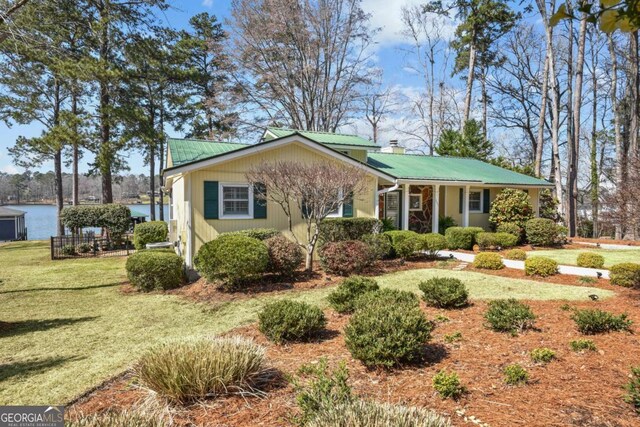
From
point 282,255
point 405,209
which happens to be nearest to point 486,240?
point 405,209

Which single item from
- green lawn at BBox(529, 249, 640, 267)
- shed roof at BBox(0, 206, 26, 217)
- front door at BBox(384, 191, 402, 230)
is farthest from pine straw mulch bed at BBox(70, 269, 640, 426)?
shed roof at BBox(0, 206, 26, 217)

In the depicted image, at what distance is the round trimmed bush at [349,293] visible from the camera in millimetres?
6703

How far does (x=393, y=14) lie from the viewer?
1048 inches

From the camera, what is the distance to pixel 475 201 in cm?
1875

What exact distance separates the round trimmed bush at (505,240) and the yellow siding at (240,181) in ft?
18.7

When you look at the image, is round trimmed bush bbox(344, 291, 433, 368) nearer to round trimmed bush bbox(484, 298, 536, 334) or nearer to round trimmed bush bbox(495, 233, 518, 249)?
round trimmed bush bbox(484, 298, 536, 334)

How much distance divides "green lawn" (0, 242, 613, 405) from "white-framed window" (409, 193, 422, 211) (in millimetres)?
7954

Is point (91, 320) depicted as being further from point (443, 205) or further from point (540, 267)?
point (443, 205)

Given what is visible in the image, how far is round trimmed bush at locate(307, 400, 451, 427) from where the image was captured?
258cm

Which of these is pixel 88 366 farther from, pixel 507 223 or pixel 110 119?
pixel 110 119

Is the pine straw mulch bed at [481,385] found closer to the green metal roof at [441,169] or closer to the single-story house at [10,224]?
the green metal roof at [441,169]

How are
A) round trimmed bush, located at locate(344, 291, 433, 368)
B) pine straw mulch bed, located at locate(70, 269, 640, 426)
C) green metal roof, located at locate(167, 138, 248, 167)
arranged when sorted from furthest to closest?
green metal roof, located at locate(167, 138, 248, 167)
round trimmed bush, located at locate(344, 291, 433, 368)
pine straw mulch bed, located at locate(70, 269, 640, 426)

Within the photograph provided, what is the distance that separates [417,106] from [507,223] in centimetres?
1772

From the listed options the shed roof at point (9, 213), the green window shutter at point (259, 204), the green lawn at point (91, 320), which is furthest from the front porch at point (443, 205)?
the shed roof at point (9, 213)
